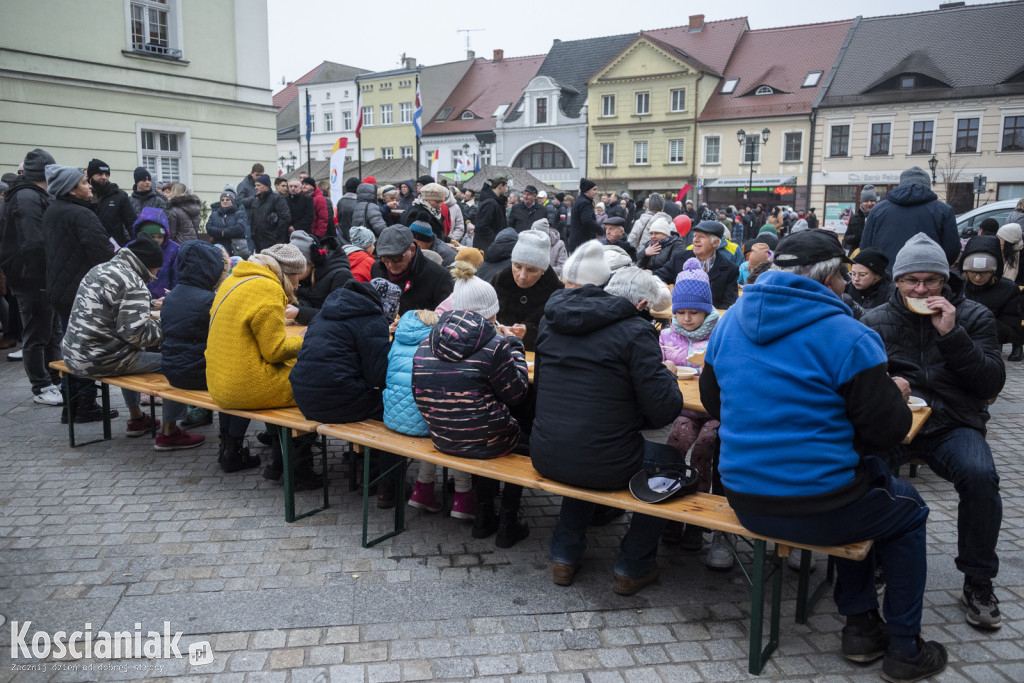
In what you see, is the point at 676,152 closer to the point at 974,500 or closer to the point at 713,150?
the point at 713,150

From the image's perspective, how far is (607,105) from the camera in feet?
147

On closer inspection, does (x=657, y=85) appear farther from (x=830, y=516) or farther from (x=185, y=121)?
(x=830, y=516)

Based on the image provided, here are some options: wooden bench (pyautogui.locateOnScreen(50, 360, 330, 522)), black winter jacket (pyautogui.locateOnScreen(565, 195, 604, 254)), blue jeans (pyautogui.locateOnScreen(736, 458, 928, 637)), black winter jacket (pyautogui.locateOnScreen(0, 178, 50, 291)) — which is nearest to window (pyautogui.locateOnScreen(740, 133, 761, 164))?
black winter jacket (pyautogui.locateOnScreen(565, 195, 604, 254))

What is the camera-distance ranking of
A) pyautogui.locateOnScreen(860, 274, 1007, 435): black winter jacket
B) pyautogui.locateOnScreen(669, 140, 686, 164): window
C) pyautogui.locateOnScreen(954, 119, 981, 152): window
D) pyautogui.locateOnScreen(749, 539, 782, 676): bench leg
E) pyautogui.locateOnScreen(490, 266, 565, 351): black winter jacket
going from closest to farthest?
pyautogui.locateOnScreen(749, 539, 782, 676): bench leg → pyautogui.locateOnScreen(860, 274, 1007, 435): black winter jacket → pyautogui.locateOnScreen(490, 266, 565, 351): black winter jacket → pyautogui.locateOnScreen(954, 119, 981, 152): window → pyautogui.locateOnScreen(669, 140, 686, 164): window

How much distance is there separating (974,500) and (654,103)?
42435mm

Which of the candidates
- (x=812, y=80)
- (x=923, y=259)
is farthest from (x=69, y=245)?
(x=812, y=80)

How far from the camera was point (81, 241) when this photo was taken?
22.1 feet

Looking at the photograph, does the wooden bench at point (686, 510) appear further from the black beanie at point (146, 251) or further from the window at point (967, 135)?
the window at point (967, 135)

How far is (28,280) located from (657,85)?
40.6 m

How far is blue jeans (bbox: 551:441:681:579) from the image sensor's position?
3791 millimetres

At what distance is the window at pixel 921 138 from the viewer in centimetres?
3625

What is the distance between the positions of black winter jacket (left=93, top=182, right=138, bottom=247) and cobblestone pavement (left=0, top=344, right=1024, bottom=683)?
414cm

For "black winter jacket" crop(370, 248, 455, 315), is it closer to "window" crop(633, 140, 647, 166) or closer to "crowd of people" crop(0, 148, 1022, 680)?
"crowd of people" crop(0, 148, 1022, 680)

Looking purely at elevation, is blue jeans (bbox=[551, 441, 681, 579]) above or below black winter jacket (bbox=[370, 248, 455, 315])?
below
